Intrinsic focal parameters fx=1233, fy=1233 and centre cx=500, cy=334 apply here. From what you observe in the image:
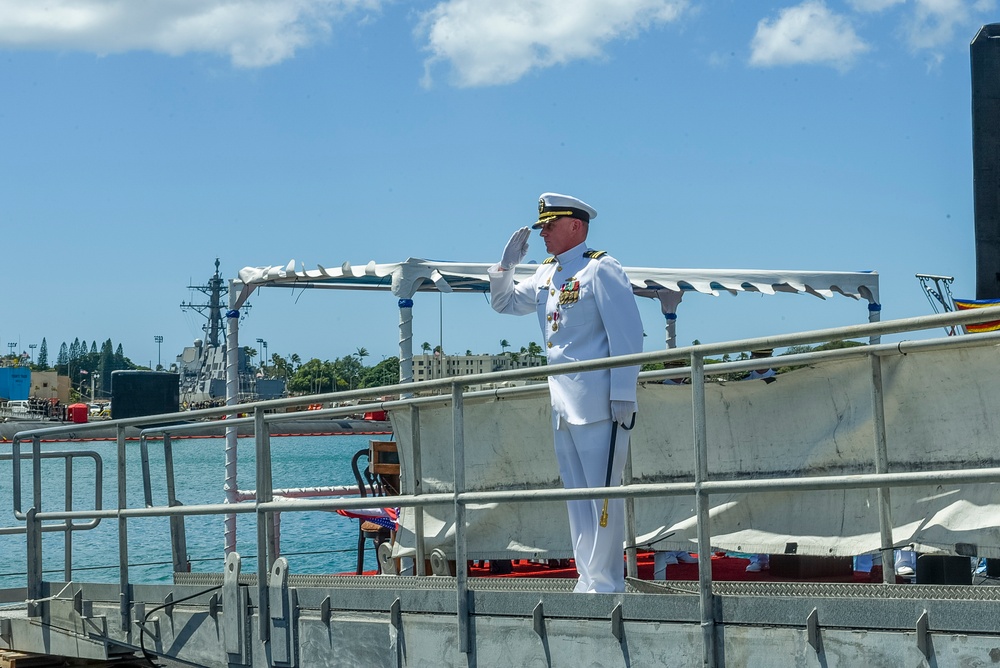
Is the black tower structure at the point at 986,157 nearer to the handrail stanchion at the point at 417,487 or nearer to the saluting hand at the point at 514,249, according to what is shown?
the saluting hand at the point at 514,249

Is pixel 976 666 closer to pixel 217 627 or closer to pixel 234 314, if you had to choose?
pixel 217 627

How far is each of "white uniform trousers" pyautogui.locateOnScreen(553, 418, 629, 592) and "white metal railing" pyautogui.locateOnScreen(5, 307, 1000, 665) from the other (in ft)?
1.17

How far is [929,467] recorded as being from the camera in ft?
14.9

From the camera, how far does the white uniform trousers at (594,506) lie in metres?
4.93

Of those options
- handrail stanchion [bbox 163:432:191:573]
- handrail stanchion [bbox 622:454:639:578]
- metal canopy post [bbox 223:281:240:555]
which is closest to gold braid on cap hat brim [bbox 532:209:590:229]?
handrail stanchion [bbox 622:454:639:578]

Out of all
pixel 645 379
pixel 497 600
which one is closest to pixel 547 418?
pixel 645 379

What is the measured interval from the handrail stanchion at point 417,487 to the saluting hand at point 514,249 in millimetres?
1223

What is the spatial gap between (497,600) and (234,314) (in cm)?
916

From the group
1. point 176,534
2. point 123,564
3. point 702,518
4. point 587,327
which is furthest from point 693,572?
point 702,518

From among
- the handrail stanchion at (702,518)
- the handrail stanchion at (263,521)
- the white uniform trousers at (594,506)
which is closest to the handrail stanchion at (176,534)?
the handrail stanchion at (263,521)

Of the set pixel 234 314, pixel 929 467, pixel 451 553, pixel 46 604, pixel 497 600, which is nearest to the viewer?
pixel 929 467

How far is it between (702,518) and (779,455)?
4.20 feet

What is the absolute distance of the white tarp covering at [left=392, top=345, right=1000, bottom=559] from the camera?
174 inches

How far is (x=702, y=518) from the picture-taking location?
411 centimetres
